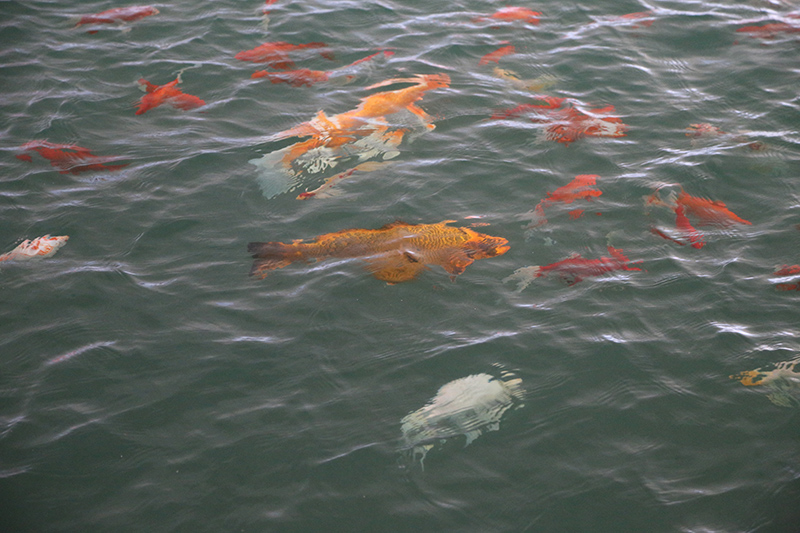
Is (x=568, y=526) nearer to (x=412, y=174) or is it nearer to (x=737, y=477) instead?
(x=737, y=477)

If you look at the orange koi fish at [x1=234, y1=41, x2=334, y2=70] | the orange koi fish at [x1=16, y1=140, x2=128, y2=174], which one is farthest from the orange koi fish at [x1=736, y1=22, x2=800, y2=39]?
the orange koi fish at [x1=16, y1=140, x2=128, y2=174]

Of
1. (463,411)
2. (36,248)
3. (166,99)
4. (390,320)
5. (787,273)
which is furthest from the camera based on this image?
(166,99)

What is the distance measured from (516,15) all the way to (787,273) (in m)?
3.82

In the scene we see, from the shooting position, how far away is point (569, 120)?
14.7ft

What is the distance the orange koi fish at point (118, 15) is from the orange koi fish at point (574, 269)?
196 inches

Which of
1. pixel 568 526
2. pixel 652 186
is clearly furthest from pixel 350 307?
pixel 652 186

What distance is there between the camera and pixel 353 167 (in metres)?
4.11

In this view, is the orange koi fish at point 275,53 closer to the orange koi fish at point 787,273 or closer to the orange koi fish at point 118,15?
the orange koi fish at point 118,15

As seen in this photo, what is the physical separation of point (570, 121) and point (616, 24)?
2057 millimetres

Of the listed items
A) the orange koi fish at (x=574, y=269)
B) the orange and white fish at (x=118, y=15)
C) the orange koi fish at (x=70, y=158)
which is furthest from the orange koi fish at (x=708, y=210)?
the orange and white fish at (x=118, y=15)

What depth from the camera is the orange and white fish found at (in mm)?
5891

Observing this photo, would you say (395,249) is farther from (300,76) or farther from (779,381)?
(300,76)

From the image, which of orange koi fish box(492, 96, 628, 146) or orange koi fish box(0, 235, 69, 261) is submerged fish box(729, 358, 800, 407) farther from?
orange koi fish box(0, 235, 69, 261)

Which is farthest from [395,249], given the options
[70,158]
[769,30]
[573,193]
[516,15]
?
[769,30]
